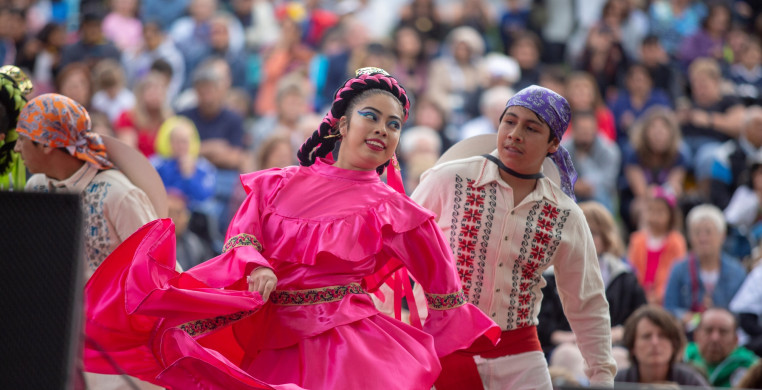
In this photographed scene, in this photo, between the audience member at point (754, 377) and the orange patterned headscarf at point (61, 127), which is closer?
the orange patterned headscarf at point (61, 127)

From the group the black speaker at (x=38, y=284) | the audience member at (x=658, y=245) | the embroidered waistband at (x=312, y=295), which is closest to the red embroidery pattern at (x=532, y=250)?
the embroidered waistband at (x=312, y=295)

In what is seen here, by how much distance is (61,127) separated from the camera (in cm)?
468

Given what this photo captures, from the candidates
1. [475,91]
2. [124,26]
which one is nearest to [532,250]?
[475,91]

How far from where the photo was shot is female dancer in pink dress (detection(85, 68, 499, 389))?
12.3 feet

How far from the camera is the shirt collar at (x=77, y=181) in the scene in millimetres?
4719

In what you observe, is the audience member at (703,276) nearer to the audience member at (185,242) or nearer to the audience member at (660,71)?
the audience member at (185,242)

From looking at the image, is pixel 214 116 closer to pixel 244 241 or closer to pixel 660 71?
pixel 660 71

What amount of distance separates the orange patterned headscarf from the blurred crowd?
3185mm

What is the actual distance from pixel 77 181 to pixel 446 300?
5.79 feet

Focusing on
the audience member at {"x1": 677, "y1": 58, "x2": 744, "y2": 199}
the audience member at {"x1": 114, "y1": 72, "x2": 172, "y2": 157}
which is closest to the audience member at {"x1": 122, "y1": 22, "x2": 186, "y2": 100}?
the audience member at {"x1": 114, "y1": 72, "x2": 172, "y2": 157}

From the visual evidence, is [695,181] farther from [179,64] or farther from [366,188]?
[366,188]

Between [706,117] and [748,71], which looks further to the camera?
[748,71]

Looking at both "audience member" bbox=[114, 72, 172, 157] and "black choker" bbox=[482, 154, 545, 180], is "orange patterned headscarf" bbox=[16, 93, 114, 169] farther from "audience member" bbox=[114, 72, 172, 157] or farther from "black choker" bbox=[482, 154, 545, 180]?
"audience member" bbox=[114, 72, 172, 157]

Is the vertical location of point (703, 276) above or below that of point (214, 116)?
below
